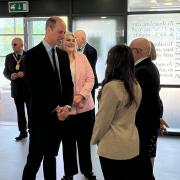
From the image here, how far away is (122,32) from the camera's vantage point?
17.9 ft

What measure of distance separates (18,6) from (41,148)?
12.5 feet

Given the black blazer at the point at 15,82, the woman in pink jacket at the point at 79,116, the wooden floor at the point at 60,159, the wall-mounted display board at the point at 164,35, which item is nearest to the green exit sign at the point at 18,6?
the black blazer at the point at 15,82

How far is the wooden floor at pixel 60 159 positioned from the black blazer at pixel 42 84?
3.68 ft

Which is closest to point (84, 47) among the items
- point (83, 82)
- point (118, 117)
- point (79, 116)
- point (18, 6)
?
point (83, 82)

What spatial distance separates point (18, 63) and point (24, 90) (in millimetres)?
405

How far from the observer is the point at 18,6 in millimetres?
5789

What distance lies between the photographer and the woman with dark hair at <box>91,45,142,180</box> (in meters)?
2.05

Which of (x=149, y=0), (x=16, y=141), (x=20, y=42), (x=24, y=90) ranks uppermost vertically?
(x=149, y=0)

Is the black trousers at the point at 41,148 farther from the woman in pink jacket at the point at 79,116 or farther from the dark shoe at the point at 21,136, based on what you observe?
the dark shoe at the point at 21,136

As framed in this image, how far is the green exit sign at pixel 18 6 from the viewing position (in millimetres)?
5734

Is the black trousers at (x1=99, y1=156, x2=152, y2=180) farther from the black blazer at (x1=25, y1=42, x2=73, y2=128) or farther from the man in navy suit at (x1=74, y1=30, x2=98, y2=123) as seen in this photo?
the man in navy suit at (x1=74, y1=30, x2=98, y2=123)

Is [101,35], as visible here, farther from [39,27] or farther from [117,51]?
[117,51]

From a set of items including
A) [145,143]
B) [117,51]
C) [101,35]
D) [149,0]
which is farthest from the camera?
[101,35]

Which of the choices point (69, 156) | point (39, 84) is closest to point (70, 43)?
point (39, 84)
